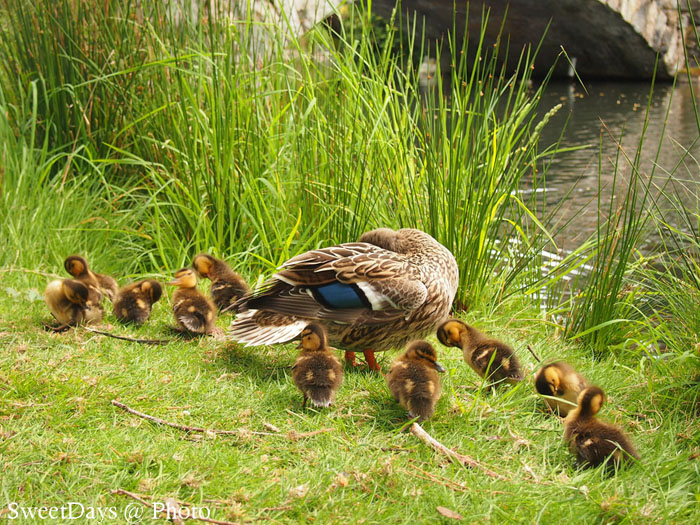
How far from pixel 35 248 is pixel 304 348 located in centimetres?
283

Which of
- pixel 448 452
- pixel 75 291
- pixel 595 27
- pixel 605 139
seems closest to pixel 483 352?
pixel 448 452

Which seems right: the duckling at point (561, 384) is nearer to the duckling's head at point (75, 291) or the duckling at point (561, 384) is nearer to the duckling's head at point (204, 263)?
the duckling's head at point (204, 263)

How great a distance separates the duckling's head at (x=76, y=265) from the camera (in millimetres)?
4684

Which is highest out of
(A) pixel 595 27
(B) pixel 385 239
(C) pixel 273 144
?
(A) pixel 595 27

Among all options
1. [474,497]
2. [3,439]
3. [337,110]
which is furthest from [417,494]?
[337,110]

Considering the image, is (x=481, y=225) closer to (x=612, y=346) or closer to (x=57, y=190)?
(x=612, y=346)

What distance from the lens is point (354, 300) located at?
388cm

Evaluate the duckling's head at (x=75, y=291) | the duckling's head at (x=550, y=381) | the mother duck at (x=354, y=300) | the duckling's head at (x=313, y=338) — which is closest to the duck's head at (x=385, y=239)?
the mother duck at (x=354, y=300)

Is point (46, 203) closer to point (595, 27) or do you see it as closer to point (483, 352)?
point (483, 352)

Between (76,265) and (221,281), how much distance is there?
0.90 meters

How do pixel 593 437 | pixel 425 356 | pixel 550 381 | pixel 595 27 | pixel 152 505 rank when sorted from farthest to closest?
pixel 595 27, pixel 425 356, pixel 550 381, pixel 593 437, pixel 152 505

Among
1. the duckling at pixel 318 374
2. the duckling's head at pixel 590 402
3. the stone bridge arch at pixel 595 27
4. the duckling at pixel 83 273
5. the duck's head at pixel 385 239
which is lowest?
the duckling at pixel 83 273

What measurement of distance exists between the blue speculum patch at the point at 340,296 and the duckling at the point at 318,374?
0.32 m

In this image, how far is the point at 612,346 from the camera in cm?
461
